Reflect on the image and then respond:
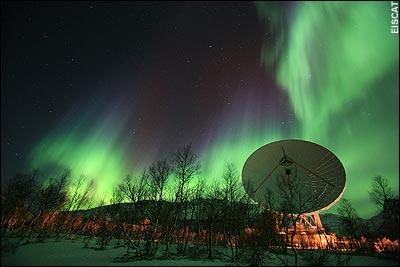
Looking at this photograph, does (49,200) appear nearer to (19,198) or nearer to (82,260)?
(19,198)

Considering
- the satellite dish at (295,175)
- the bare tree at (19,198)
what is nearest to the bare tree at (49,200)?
the bare tree at (19,198)

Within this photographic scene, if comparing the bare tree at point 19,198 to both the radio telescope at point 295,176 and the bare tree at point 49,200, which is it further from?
the radio telescope at point 295,176

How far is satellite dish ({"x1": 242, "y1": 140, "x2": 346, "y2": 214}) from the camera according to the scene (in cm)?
2900

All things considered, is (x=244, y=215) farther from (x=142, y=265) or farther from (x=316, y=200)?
(x=142, y=265)

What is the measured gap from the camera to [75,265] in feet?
50.6

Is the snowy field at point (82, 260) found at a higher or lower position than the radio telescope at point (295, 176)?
lower

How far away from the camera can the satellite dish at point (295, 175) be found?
2900cm

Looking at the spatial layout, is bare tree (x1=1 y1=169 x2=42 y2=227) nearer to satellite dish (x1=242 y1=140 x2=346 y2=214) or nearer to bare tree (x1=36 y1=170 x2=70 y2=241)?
bare tree (x1=36 y1=170 x2=70 y2=241)

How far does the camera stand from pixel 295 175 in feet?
95.9

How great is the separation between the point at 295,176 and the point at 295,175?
4.61 ft

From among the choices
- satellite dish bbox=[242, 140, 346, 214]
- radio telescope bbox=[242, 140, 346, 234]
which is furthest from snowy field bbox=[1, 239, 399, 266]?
satellite dish bbox=[242, 140, 346, 214]

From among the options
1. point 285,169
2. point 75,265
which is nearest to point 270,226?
point 285,169

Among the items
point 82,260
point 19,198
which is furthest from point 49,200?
point 82,260

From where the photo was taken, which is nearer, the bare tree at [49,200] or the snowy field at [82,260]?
the snowy field at [82,260]
